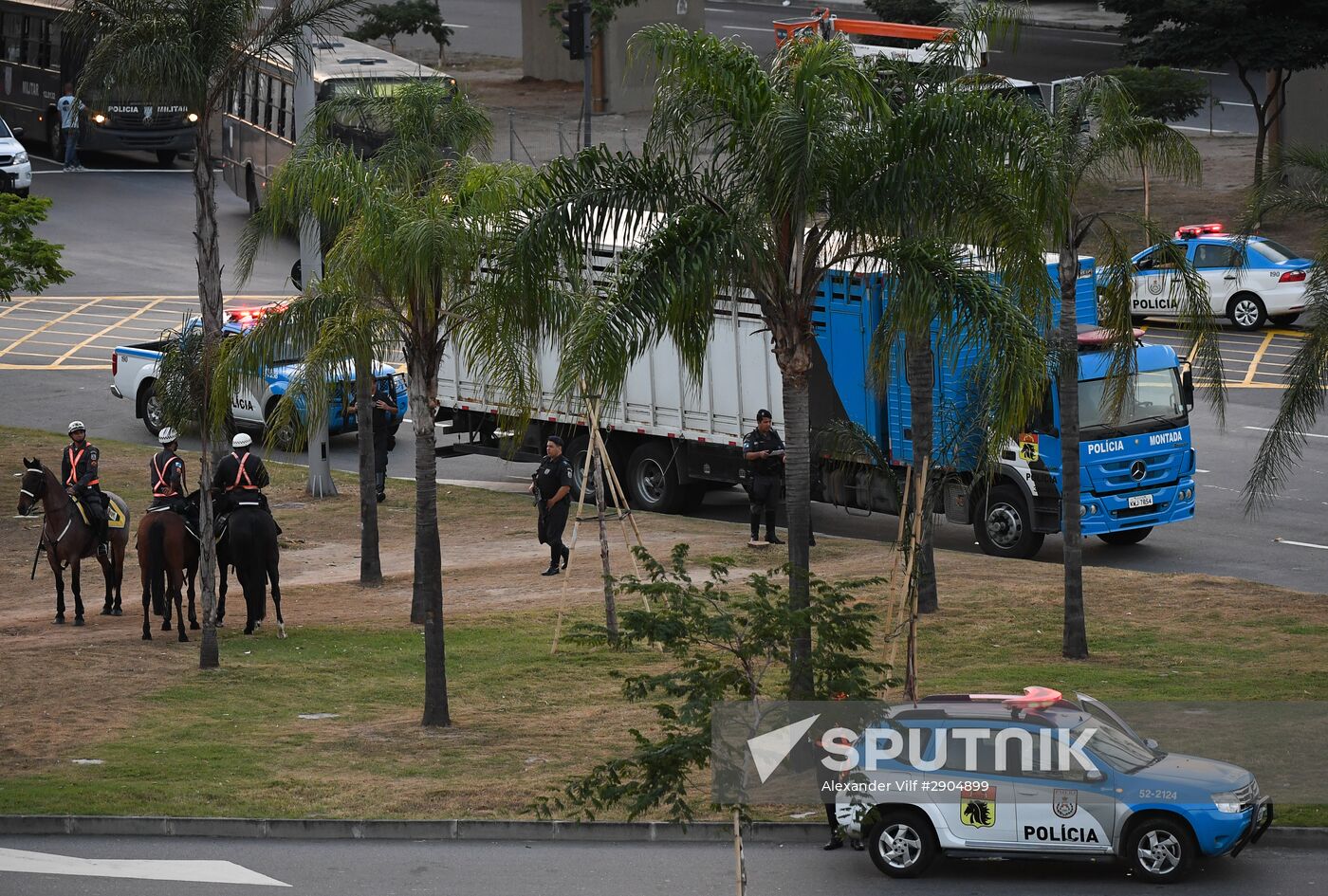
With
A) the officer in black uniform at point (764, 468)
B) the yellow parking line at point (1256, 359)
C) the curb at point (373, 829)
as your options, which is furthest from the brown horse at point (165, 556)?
the yellow parking line at point (1256, 359)

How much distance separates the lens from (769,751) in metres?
12.2

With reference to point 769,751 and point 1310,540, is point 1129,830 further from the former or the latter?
point 1310,540

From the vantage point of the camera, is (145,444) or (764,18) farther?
(764,18)

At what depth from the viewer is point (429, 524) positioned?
1611 centimetres

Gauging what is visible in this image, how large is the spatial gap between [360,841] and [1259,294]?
2629 cm

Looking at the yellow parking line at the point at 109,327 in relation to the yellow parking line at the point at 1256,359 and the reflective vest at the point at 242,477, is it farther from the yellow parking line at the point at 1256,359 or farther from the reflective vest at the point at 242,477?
the yellow parking line at the point at 1256,359

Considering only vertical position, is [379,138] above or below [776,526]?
above

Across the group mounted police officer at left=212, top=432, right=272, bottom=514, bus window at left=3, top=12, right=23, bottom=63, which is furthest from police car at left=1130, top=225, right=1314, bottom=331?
bus window at left=3, top=12, right=23, bottom=63

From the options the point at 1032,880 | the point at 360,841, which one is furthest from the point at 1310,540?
the point at 360,841

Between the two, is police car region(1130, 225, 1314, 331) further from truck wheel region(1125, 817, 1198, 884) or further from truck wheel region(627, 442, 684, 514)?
truck wheel region(1125, 817, 1198, 884)

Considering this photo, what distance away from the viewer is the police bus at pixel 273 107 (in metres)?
38.8

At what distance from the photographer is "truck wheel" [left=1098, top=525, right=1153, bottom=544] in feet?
78.1

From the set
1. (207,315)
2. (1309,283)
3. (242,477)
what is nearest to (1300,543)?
(1309,283)

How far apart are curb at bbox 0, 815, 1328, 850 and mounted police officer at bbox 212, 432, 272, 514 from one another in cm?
593
